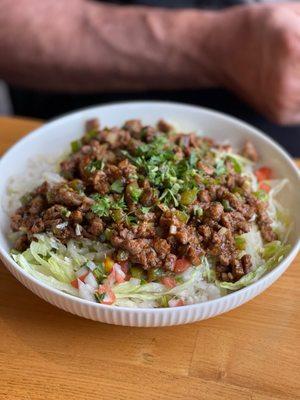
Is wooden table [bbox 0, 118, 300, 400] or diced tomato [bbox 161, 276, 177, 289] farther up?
diced tomato [bbox 161, 276, 177, 289]

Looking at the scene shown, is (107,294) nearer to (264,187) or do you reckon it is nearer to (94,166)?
(94,166)

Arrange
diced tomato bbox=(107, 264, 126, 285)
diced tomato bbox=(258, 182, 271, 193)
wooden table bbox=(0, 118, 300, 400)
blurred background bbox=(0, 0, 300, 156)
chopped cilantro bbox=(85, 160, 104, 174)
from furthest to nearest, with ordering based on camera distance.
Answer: blurred background bbox=(0, 0, 300, 156)
diced tomato bbox=(258, 182, 271, 193)
chopped cilantro bbox=(85, 160, 104, 174)
diced tomato bbox=(107, 264, 126, 285)
wooden table bbox=(0, 118, 300, 400)

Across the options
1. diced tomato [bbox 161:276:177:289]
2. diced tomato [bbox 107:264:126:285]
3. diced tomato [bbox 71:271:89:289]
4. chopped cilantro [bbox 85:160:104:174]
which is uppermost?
chopped cilantro [bbox 85:160:104:174]

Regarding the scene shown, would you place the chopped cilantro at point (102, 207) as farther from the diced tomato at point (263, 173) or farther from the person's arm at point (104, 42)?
the person's arm at point (104, 42)

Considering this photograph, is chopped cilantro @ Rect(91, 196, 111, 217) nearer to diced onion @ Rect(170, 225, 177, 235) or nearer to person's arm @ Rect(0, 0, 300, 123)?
diced onion @ Rect(170, 225, 177, 235)

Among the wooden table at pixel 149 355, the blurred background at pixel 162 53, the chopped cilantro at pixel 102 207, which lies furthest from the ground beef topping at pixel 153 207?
the blurred background at pixel 162 53

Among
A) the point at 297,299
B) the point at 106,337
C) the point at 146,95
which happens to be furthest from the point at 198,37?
the point at 106,337

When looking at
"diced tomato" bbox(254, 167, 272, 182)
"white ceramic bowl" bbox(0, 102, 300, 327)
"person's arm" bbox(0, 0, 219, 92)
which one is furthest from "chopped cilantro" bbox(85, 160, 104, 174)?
"person's arm" bbox(0, 0, 219, 92)

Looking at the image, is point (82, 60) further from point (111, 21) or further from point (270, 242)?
point (270, 242)

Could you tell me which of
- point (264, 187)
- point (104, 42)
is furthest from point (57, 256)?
point (104, 42)
